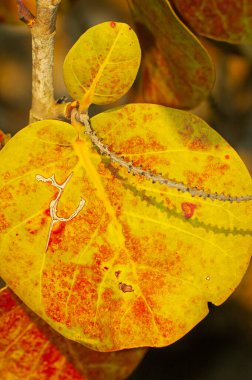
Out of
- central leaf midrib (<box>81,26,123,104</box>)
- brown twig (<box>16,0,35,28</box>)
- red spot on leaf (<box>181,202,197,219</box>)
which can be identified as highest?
brown twig (<box>16,0,35,28</box>)

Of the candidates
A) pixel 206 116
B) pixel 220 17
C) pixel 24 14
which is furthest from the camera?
pixel 206 116

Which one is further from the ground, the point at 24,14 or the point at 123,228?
the point at 24,14

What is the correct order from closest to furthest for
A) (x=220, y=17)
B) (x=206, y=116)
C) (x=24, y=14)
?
(x=24, y=14)
(x=220, y=17)
(x=206, y=116)

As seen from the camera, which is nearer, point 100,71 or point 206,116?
point 100,71

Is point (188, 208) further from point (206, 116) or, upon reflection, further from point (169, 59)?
point (206, 116)

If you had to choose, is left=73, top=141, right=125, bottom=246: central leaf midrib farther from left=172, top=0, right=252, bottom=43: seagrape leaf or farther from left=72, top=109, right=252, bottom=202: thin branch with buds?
left=172, top=0, right=252, bottom=43: seagrape leaf

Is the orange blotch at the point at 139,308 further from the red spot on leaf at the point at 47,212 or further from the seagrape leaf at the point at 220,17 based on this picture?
the seagrape leaf at the point at 220,17

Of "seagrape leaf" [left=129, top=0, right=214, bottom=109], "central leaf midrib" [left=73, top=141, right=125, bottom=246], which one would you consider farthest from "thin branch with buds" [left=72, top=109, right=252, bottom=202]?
"seagrape leaf" [left=129, top=0, right=214, bottom=109]

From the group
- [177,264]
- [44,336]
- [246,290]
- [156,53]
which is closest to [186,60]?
[156,53]

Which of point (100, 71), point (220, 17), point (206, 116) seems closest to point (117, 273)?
point (100, 71)
